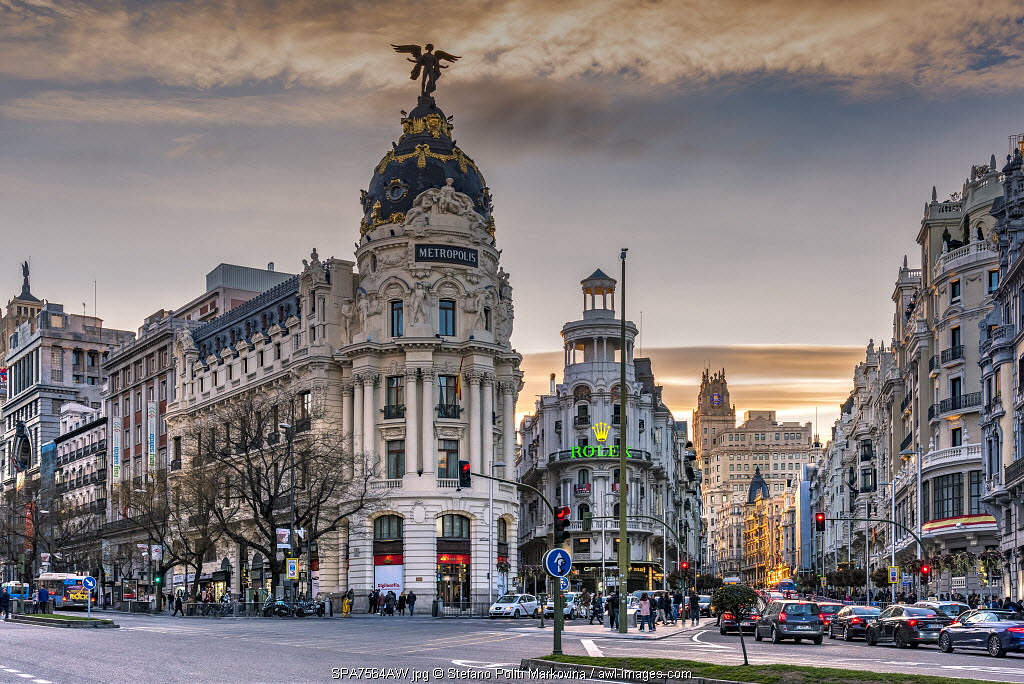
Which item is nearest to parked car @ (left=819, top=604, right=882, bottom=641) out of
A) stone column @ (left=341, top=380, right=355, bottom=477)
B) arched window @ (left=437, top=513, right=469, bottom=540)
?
arched window @ (left=437, top=513, right=469, bottom=540)

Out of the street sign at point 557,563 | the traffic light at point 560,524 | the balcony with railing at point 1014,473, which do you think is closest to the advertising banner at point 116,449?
the balcony with railing at point 1014,473

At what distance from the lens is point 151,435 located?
113 m

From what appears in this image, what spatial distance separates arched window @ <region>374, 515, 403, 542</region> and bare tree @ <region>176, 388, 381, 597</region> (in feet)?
4.87

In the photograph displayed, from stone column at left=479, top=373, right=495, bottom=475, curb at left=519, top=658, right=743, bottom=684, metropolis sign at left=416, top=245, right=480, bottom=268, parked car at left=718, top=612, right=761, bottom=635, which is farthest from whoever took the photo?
stone column at left=479, top=373, right=495, bottom=475

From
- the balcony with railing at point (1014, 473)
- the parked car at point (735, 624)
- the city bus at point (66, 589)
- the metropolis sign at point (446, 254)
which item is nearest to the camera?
the parked car at point (735, 624)

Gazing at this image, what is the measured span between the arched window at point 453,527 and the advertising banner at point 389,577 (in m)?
3.29

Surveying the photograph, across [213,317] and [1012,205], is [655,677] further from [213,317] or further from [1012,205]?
[213,317]

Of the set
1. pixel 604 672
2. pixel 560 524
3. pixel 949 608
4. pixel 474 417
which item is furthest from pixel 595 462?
pixel 604 672

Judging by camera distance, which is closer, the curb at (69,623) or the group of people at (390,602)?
the curb at (69,623)

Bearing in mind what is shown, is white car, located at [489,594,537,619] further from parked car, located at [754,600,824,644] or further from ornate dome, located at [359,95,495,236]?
ornate dome, located at [359,95,495,236]

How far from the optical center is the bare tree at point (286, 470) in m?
73.2

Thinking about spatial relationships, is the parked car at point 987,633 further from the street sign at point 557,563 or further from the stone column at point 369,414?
the stone column at point 369,414

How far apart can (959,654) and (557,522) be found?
15.2 meters

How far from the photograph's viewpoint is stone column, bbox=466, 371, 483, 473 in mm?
84188
